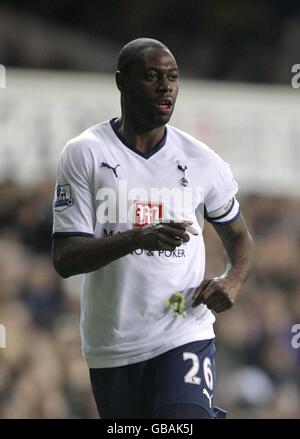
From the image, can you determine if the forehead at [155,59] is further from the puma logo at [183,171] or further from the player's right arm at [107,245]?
the player's right arm at [107,245]

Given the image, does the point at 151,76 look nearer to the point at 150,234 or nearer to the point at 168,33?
the point at 150,234

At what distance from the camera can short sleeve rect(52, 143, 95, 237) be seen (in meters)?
5.50

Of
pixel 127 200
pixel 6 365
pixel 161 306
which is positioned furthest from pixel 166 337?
pixel 6 365

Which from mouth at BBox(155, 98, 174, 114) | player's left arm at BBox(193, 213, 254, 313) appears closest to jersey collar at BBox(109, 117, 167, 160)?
mouth at BBox(155, 98, 174, 114)

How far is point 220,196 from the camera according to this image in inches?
228

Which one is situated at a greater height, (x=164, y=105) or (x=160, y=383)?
(x=164, y=105)

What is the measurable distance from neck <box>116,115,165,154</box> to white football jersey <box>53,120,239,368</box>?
0.04m

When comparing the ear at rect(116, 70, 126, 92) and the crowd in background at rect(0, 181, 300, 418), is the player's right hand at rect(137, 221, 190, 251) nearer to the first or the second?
the ear at rect(116, 70, 126, 92)

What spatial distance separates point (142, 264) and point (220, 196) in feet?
1.86

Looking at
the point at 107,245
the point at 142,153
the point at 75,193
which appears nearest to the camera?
the point at 107,245

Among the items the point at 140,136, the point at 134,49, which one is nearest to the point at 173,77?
the point at 134,49

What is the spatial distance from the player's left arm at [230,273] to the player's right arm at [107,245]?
1.49 ft

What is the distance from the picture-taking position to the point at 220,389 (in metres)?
10.8

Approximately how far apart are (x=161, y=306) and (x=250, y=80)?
27.1 feet
